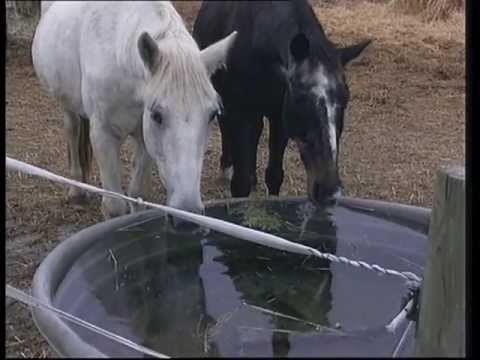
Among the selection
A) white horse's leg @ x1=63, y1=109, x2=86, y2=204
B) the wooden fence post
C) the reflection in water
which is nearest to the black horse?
the reflection in water

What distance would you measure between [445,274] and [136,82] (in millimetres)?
1494

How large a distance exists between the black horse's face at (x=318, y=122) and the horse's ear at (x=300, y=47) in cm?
4

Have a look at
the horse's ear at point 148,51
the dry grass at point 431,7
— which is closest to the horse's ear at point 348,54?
the horse's ear at point 148,51

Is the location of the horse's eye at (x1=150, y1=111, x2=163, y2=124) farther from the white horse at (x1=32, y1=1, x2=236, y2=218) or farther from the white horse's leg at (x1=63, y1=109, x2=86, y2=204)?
the white horse's leg at (x1=63, y1=109, x2=86, y2=204)

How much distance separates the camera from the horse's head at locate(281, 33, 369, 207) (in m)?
2.67

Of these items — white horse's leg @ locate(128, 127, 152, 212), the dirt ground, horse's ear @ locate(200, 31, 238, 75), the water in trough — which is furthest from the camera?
the dirt ground

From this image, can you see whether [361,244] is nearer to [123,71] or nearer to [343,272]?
[343,272]

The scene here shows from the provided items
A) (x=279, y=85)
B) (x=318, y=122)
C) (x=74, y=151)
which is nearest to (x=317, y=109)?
(x=318, y=122)

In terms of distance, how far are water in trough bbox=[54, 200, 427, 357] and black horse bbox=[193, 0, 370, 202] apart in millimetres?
183

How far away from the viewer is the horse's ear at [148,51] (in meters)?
2.37

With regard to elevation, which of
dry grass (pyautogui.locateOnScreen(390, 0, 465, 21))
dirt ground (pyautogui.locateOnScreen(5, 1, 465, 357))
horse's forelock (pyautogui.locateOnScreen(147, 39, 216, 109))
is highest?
dry grass (pyautogui.locateOnScreen(390, 0, 465, 21))

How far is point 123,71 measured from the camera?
8.75 feet

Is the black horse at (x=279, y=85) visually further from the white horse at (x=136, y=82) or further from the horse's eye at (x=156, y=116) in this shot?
the horse's eye at (x=156, y=116)

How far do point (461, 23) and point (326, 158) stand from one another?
284cm
